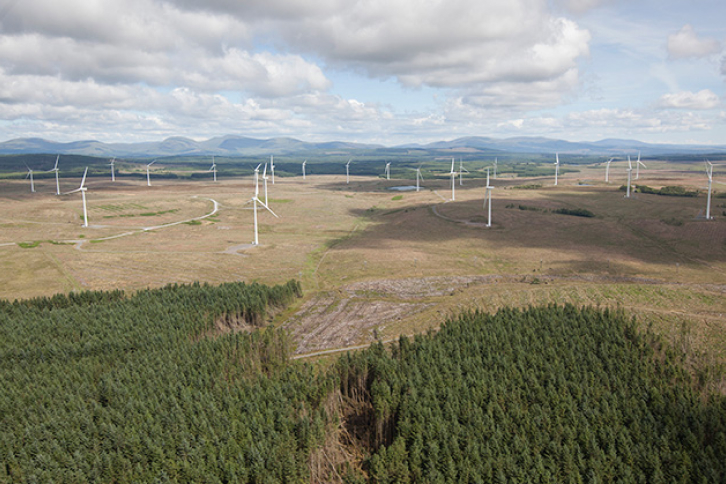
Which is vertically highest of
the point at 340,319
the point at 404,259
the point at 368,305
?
the point at 404,259

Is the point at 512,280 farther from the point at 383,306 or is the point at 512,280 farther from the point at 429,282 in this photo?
the point at 383,306

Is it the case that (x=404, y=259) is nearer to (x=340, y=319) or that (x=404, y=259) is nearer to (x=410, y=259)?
(x=410, y=259)

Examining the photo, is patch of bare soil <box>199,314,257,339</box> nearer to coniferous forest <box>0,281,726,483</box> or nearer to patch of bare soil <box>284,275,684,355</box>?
coniferous forest <box>0,281,726,483</box>

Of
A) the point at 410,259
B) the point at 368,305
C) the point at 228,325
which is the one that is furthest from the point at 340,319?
the point at 410,259

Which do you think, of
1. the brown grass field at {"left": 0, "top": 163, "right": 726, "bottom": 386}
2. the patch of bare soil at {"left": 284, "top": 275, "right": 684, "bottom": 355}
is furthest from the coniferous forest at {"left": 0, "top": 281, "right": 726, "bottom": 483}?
the brown grass field at {"left": 0, "top": 163, "right": 726, "bottom": 386}

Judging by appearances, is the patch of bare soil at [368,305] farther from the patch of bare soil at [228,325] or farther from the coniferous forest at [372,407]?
the coniferous forest at [372,407]

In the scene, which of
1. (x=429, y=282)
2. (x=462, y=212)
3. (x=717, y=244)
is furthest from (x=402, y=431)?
(x=462, y=212)
